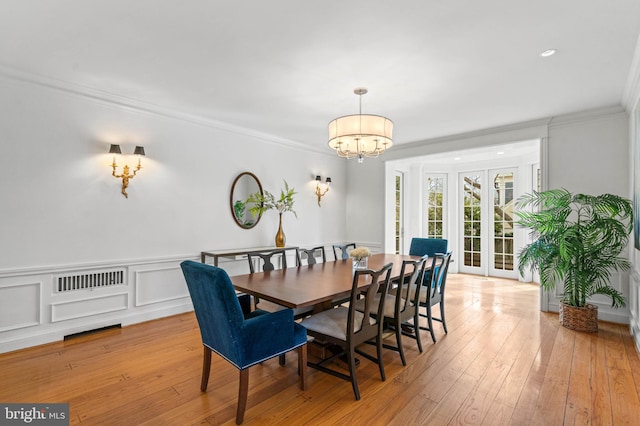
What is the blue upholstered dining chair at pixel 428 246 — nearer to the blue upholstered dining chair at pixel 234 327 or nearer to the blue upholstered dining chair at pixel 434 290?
the blue upholstered dining chair at pixel 434 290

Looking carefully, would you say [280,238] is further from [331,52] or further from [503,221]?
[503,221]

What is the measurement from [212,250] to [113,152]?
165 centimetres

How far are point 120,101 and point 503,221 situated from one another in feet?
22.1

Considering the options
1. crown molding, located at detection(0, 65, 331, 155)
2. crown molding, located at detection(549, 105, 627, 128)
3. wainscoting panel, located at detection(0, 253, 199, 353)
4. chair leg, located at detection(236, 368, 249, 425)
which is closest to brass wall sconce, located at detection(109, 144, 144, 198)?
crown molding, located at detection(0, 65, 331, 155)

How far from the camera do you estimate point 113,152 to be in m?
3.40

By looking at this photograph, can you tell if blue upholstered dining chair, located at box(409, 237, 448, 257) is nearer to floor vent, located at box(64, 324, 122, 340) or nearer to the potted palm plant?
the potted palm plant

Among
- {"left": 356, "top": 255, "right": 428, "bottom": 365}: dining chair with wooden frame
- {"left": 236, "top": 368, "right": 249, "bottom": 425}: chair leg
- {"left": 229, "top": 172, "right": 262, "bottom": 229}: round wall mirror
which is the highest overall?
{"left": 229, "top": 172, "right": 262, "bottom": 229}: round wall mirror

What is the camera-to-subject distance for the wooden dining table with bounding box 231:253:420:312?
221cm

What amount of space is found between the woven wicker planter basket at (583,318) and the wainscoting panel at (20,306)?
5446 mm

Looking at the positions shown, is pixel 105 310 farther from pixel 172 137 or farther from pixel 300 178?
pixel 300 178

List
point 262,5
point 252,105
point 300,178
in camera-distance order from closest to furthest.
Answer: point 262,5, point 252,105, point 300,178

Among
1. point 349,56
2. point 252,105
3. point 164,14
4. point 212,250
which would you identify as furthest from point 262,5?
point 212,250

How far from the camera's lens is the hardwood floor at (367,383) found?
2.02 meters

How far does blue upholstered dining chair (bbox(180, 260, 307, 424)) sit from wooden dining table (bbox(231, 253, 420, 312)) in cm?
15
